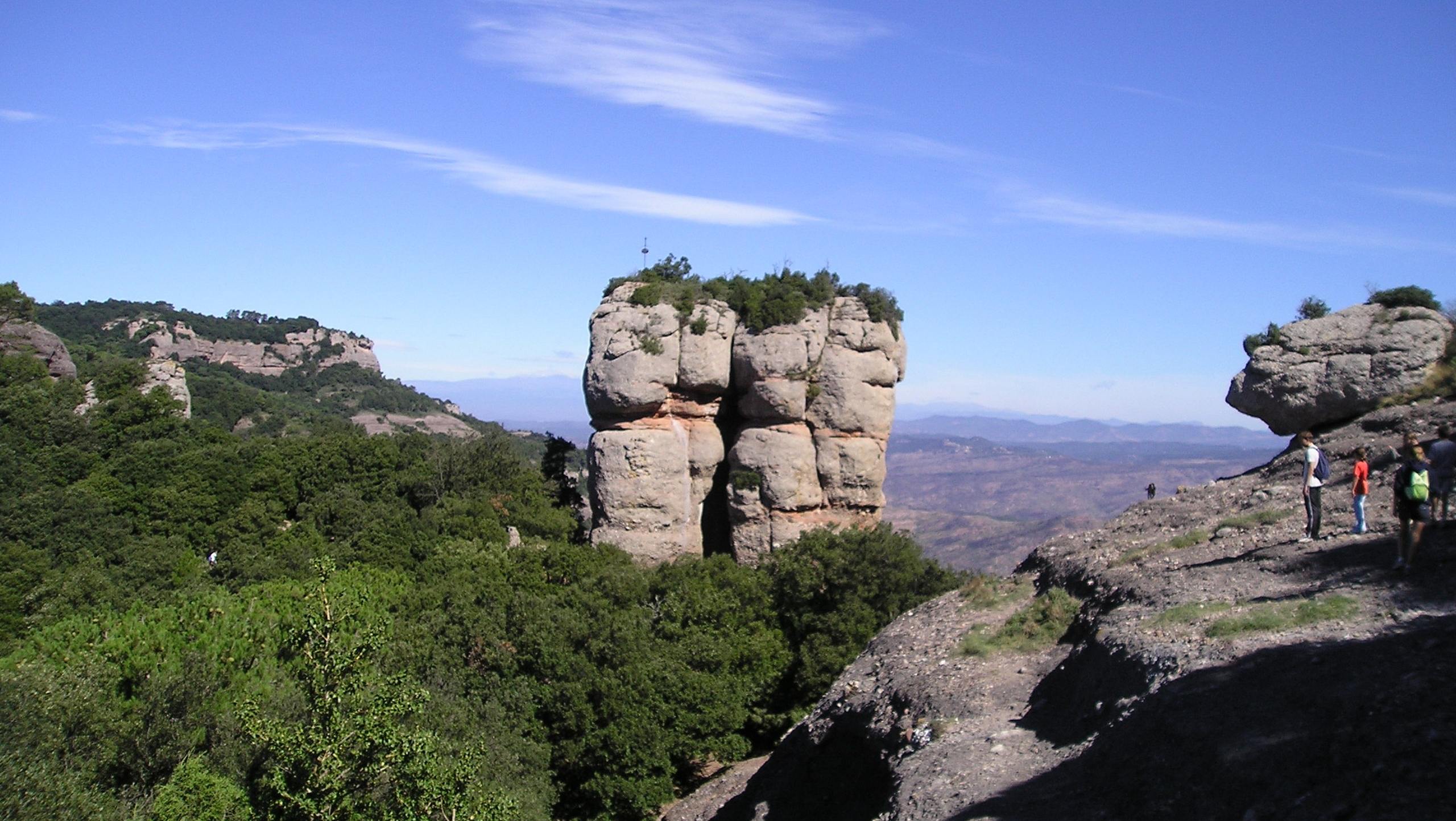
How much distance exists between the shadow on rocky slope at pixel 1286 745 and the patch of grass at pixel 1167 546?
6.57m

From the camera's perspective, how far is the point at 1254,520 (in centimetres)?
1819

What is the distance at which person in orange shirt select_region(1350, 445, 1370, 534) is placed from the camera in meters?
15.0

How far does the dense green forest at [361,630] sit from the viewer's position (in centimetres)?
1855

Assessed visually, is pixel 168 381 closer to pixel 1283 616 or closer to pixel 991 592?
pixel 991 592

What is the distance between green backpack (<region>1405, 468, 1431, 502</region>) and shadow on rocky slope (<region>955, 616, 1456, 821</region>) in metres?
2.08

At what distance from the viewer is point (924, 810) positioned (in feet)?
41.7

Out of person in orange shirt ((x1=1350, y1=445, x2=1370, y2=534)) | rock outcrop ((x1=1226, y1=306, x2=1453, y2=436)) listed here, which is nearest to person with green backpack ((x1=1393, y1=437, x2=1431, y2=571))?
person in orange shirt ((x1=1350, y1=445, x2=1370, y2=534))

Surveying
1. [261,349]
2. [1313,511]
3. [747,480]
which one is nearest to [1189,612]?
[1313,511]

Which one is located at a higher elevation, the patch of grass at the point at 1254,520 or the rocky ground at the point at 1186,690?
the patch of grass at the point at 1254,520

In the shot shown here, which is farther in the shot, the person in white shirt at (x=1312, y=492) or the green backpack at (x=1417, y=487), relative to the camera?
the person in white shirt at (x=1312, y=492)

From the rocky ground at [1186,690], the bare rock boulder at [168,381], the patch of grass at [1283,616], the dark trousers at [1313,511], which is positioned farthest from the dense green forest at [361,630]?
the dark trousers at [1313,511]

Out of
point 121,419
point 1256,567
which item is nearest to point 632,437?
point 1256,567

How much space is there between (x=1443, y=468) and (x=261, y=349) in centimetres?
11910

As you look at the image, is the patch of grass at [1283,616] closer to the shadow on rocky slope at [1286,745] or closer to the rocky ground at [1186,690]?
the rocky ground at [1186,690]
